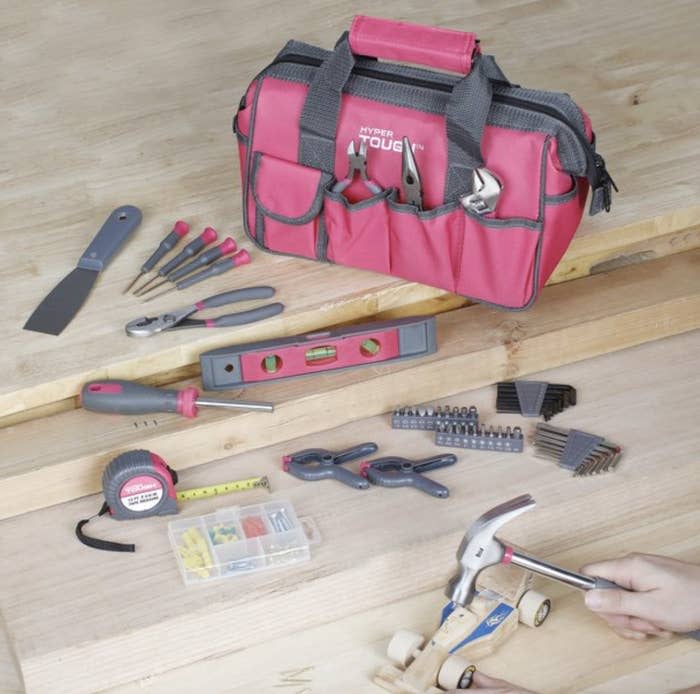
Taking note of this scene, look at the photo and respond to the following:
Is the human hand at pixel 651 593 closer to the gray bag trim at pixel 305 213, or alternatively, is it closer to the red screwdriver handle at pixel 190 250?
the gray bag trim at pixel 305 213

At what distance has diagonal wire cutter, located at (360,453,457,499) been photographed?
260 cm

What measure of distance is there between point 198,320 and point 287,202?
29 centimetres

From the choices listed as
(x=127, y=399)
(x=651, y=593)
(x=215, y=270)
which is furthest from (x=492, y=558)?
(x=215, y=270)

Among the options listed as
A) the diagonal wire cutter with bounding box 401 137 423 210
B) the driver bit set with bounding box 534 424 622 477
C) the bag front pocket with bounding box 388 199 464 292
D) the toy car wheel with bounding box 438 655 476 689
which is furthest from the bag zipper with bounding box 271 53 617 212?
the toy car wheel with bounding box 438 655 476 689

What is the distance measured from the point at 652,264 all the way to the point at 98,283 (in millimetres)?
1204

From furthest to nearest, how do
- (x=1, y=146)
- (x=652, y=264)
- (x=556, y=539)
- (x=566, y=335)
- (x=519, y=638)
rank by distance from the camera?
(x=1, y=146) < (x=652, y=264) < (x=566, y=335) < (x=556, y=539) < (x=519, y=638)

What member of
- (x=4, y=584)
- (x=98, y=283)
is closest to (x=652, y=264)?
(x=98, y=283)

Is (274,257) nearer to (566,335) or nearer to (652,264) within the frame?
(566,335)

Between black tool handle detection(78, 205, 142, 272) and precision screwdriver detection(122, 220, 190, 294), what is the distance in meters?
0.08

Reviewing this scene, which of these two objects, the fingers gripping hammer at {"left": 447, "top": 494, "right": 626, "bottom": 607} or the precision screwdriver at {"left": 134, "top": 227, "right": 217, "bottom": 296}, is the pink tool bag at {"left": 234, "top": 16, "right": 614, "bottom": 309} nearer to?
the precision screwdriver at {"left": 134, "top": 227, "right": 217, "bottom": 296}

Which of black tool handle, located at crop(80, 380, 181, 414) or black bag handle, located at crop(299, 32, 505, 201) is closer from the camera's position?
black bag handle, located at crop(299, 32, 505, 201)

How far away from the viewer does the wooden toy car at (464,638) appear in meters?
2.32

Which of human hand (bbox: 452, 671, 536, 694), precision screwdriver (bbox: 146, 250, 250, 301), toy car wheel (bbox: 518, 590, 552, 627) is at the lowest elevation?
human hand (bbox: 452, 671, 536, 694)

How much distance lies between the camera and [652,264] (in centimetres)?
307
